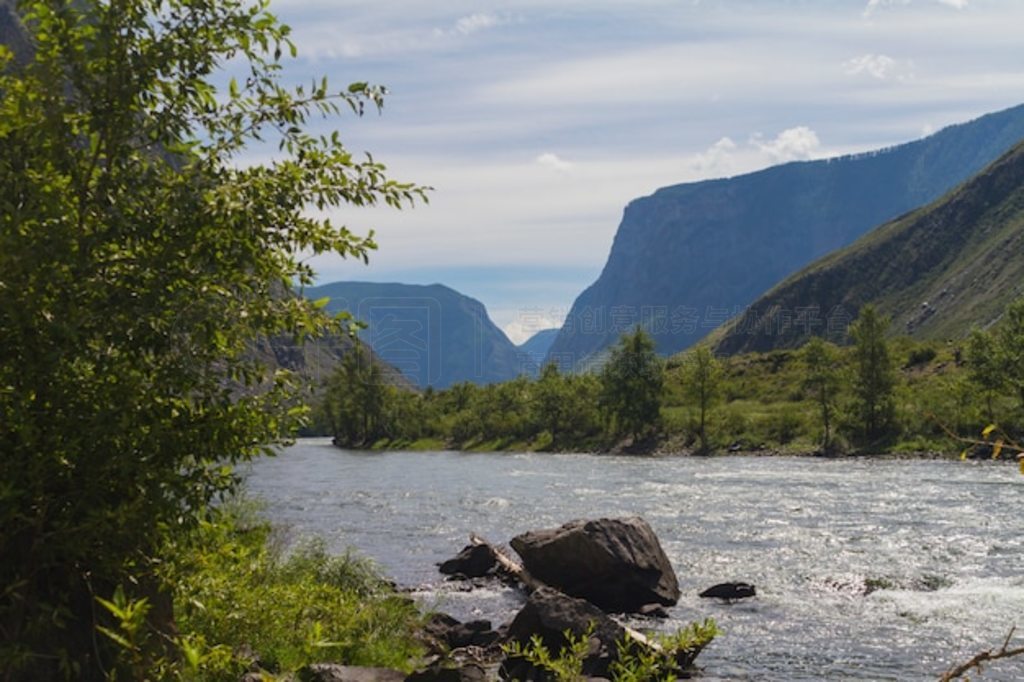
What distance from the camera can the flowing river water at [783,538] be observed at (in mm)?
22219

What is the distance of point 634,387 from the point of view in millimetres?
110938

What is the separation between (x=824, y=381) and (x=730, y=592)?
71039mm

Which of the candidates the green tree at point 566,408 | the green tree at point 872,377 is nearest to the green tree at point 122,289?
the green tree at point 872,377

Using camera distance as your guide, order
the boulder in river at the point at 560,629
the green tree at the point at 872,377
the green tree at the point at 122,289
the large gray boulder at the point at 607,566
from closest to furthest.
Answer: the green tree at the point at 122,289, the boulder in river at the point at 560,629, the large gray boulder at the point at 607,566, the green tree at the point at 872,377

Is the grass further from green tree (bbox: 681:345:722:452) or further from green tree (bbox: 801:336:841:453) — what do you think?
green tree (bbox: 681:345:722:452)

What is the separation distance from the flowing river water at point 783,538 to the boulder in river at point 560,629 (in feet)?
8.72

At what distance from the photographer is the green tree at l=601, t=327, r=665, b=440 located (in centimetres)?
11000

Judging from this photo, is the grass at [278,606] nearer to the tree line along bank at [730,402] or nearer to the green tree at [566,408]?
the tree line along bank at [730,402]

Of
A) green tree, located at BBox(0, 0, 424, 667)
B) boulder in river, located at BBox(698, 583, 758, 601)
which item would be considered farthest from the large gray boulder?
green tree, located at BBox(0, 0, 424, 667)

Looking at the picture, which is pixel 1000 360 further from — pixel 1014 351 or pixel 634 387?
pixel 634 387

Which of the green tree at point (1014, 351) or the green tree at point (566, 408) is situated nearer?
the green tree at point (1014, 351)

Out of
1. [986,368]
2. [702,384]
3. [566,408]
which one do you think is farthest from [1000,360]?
[566,408]

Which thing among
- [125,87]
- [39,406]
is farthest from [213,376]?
[125,87]

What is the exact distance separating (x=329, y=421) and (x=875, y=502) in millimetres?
125919
